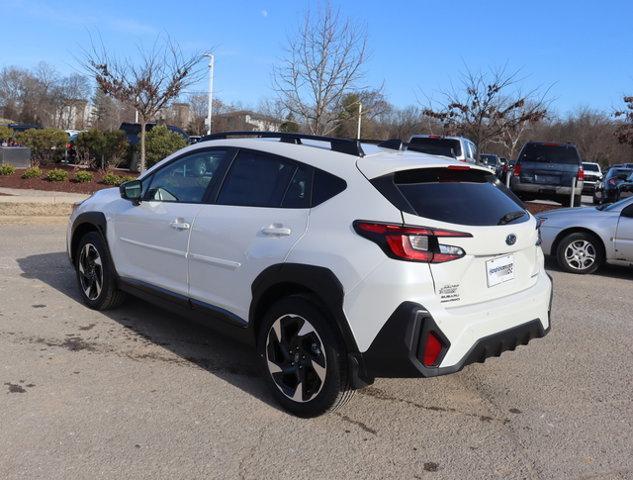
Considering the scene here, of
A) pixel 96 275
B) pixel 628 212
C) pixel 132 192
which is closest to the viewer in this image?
pixel 132 192

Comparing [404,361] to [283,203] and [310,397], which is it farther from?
[283,203]

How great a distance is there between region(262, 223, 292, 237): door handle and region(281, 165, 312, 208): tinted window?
0.15 meters

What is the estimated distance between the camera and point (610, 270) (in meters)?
9.15

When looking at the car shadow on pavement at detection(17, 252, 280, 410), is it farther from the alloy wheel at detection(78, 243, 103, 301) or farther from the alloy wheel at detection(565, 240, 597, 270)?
the alloy wheel at detection(565, 240, 597, 270)

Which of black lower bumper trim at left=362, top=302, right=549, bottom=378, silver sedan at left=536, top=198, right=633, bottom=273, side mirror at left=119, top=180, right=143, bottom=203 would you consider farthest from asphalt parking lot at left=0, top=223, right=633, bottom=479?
silver sedan at left=536, top=198, right=633, bottom=273

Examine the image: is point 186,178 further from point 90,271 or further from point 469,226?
point 469,226

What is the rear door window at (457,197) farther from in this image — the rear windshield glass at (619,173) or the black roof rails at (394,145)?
the rear windshield glass at (619,173)

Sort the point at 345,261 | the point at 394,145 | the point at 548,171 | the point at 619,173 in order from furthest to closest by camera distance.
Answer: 1. the point at 619,173
2. the point at 548,171
3. the point at 394,145
4. the point at 345,261

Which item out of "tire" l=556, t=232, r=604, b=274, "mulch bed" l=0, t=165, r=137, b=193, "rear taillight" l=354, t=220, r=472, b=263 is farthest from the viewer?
"mulch bed" l=0, t=165, r=137, b=193

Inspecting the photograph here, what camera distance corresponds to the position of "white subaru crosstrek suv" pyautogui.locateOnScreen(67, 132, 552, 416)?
329 centimetres

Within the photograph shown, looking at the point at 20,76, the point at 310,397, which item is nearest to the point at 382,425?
the point at 310,397

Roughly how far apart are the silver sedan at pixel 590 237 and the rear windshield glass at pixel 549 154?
8191 mm

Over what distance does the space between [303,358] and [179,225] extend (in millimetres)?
1515

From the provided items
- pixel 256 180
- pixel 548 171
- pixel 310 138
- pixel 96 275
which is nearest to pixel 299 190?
pixel 256 180
